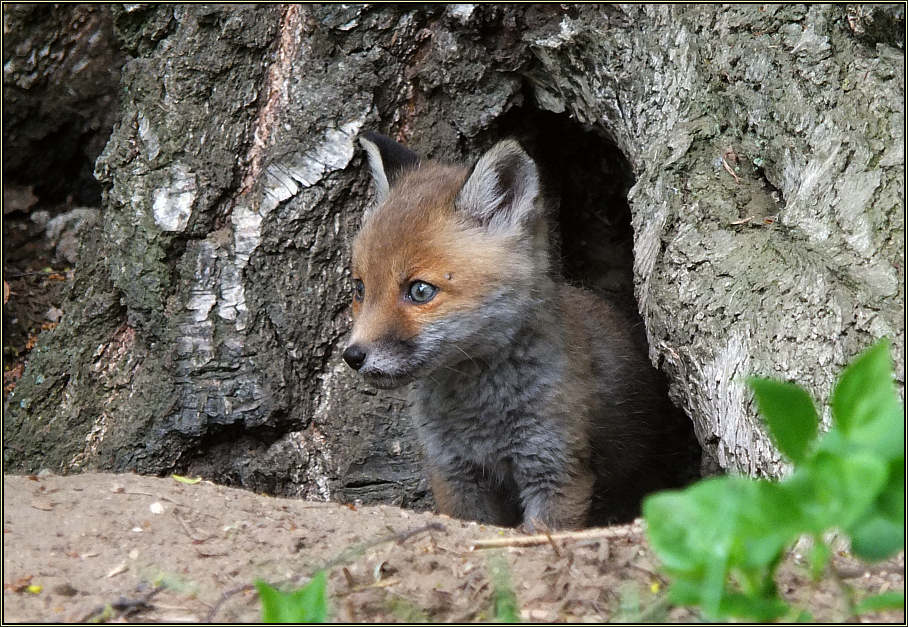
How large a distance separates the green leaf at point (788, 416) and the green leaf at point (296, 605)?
116 cm

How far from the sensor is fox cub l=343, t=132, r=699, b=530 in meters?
4.10

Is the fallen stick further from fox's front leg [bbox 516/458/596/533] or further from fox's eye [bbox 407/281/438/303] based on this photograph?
fox's eye [bbox 407/281/438/303]

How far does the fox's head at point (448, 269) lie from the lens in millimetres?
4031

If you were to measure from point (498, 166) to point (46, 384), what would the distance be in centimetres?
362

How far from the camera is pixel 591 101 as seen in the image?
5309 mm

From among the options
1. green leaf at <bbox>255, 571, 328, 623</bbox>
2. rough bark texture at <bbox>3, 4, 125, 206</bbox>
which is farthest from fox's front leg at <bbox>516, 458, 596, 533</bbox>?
rough bark texture at <bbox>3, 4, 125, 206</bbox>

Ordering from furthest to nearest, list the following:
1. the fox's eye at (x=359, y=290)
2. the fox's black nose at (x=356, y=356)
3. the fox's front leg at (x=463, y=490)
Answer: the fox's front leg at (x=463, y=490) → the fox's eye at (x=359, y=290) → the fox's black nose at (x=356, y=356)

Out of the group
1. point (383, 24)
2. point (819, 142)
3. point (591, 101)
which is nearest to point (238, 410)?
point (383, 24)

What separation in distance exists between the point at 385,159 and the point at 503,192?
881 mm

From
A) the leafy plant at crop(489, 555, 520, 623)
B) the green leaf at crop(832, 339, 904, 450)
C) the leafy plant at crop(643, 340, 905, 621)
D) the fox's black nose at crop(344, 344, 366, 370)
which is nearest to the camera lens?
the leafy plant at crop(643, 340, 905, 621)

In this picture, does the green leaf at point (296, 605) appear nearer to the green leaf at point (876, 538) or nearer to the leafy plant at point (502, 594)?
the leafy plant at point (502, 594)

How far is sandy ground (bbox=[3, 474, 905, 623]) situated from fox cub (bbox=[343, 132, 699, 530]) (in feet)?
2.97

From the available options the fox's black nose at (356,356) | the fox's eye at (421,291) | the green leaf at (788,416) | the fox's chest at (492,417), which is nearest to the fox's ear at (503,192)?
the fox's eye at (421,291)

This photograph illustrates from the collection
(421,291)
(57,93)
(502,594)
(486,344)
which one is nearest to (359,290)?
(421,291)
